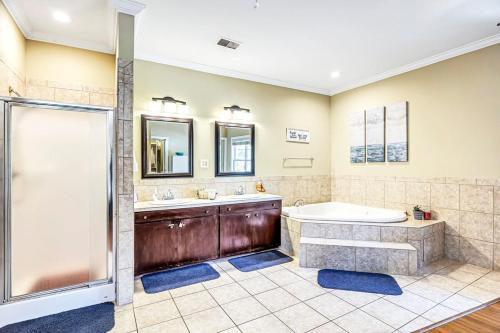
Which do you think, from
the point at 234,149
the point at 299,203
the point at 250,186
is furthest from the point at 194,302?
→ the point at 299,203

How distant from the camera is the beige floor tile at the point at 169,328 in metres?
2.07

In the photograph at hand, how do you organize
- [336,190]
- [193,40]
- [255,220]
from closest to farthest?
1. [193,40]
2. [255,220]
3. [336,190]

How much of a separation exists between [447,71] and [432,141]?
953mm

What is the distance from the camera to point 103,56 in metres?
3.30

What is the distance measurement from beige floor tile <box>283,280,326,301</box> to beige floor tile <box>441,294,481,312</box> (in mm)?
1122

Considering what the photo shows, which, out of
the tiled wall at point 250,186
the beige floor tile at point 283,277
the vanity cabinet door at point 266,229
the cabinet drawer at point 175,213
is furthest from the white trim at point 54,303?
the vanity cabinet door at point 266,229

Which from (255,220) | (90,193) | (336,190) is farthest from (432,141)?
(90,193)

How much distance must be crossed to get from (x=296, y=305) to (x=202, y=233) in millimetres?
1493

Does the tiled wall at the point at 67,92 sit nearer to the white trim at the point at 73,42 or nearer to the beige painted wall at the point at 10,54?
the beige painted wall at the point at 10,54

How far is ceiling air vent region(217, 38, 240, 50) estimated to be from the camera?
3144mm

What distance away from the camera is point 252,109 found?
4383mm

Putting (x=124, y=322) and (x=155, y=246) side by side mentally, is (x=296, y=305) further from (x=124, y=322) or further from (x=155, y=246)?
(x=155, y=246)

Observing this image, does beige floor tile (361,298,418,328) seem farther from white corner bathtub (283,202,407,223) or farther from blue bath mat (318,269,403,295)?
white corner bathtub (283,202,407,223)

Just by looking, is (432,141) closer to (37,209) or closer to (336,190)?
(336,190)
